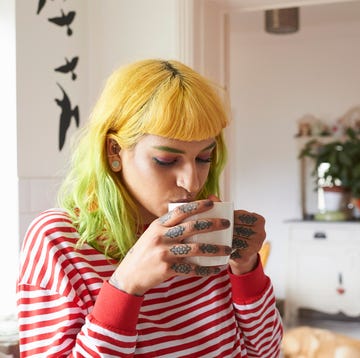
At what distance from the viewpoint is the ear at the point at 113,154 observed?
775 millimetres

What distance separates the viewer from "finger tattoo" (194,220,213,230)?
65cm

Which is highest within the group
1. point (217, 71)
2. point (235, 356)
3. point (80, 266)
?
point (217, 71)

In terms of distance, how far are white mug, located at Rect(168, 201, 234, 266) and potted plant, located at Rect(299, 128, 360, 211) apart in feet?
14.6

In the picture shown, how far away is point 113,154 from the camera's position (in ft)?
2.56

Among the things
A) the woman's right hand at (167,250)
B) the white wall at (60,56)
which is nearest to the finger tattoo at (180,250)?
the woman's right hand at (167,250)

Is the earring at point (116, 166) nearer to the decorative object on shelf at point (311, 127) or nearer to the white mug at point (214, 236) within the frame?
the white mug at point (214, 236)

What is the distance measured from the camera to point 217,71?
2.29 meters

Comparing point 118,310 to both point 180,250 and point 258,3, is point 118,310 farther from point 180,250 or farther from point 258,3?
point 258,3

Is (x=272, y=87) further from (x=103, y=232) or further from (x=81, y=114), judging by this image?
(x=103, y=232)

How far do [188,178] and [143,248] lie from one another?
0.37 feet

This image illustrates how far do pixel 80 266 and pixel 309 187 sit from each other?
4.89 metres

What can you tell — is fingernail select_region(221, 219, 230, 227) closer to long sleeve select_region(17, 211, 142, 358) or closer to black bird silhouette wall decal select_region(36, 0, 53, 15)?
long sleeve select_region(17, 211, 142, 358)

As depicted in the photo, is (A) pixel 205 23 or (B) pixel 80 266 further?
(A) pixel 205 23

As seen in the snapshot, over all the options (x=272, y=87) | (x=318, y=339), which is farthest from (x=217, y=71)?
(x=272, y=87)
